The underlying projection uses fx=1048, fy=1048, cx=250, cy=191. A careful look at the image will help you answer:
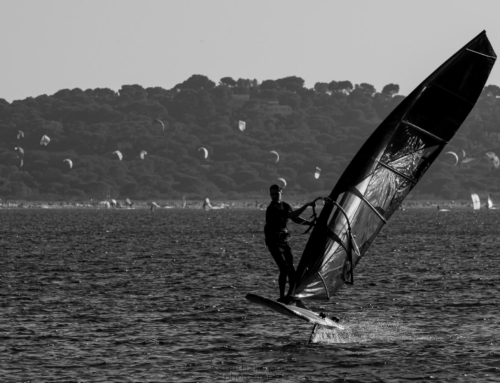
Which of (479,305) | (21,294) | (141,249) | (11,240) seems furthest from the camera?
(11,240)

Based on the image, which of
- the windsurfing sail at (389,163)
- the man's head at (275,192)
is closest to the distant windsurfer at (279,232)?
the man's head at (275,192)

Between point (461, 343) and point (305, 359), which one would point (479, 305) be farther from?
point (305, 359)

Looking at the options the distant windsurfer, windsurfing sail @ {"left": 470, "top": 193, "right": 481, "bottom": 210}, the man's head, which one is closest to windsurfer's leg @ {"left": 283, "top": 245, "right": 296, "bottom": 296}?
the distant windsurfer

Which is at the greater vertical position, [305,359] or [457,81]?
[457,81]

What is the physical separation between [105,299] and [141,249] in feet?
83.5

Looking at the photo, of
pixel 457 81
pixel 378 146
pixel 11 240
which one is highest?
pixel 457 81

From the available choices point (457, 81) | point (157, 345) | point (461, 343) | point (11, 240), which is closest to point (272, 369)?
point (157, 345)

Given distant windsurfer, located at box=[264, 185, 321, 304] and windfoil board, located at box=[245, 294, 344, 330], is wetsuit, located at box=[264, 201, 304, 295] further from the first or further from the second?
windfoil board, located at box=[245, 294, 344, 330]

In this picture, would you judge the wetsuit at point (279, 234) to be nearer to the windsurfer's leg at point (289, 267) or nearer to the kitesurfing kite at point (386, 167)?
the windsurfer's leg at point (289, 267)

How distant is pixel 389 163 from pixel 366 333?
6.80 m

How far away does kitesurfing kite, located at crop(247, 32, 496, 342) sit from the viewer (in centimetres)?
1680

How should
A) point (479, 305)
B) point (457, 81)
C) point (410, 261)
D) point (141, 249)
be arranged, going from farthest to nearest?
point (141, 249) < point (410, 261) < point (479, 305) < point (457, 81)

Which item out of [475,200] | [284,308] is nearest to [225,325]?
[284,308]

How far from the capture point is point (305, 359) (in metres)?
20.0
